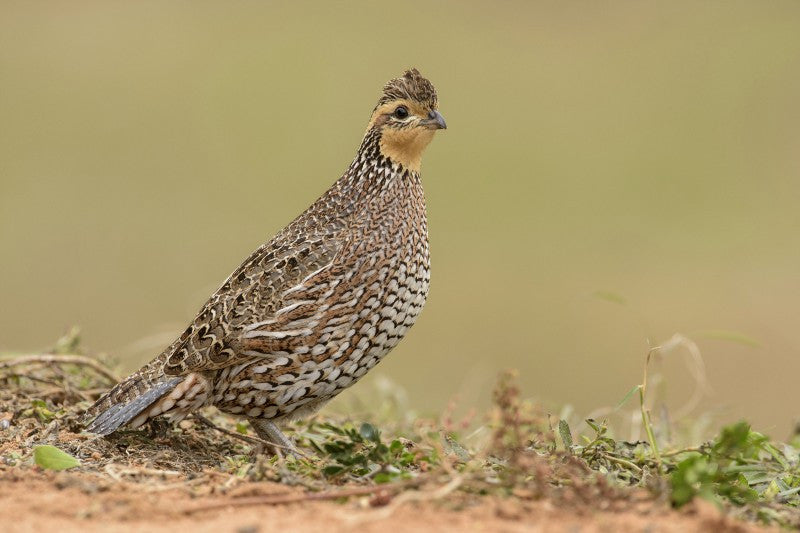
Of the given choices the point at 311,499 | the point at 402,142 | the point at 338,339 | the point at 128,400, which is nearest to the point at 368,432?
the point at 311,499

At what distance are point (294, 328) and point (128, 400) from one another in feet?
2.98

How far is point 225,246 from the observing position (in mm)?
17031

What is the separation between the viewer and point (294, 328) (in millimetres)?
5820

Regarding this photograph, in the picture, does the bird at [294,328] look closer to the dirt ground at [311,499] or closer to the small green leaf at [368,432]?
the dirt ground at [311,499]

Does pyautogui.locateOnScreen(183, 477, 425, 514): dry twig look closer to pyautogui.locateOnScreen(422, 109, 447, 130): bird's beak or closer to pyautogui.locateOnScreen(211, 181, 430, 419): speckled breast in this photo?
pyautogui.locateOnScreen(211, 181, 430, 419): speckled breast

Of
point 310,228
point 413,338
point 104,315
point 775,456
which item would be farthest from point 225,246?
point 775,456

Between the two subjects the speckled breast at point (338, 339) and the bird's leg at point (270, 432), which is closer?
the speckled breast at point (338, 339)

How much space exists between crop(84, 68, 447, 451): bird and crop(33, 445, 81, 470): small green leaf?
64cm

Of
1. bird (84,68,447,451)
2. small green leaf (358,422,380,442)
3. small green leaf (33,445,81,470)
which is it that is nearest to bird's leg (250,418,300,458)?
bird (84,68,447,451)

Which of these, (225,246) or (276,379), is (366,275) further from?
(225,246)

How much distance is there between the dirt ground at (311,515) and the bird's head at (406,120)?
2.40 m

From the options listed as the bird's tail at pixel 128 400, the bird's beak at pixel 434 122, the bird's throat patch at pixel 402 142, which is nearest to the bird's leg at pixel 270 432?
the bird's tail at pixel 128 400

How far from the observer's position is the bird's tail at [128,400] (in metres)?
5.75

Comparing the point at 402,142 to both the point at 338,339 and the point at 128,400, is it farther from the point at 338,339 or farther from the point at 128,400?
the point at 128,400
